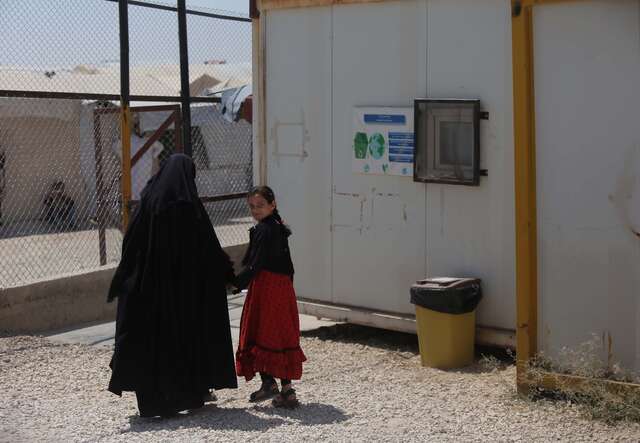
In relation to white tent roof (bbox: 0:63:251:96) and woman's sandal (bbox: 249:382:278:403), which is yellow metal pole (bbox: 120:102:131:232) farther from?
white tent roof (bbox: 0:63:251:96)

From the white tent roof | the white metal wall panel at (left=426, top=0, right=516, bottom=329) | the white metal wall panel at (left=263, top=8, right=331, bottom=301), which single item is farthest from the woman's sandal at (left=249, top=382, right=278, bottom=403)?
the white tent roof

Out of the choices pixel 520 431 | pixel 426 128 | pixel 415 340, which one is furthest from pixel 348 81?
pixel 520 431

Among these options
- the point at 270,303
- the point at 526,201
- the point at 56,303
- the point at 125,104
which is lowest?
the point at 56,303

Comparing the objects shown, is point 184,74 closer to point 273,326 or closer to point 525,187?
point 273,326

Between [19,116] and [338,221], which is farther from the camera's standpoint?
[19,116]

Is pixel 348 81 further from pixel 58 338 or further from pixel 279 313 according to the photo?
pixel 58 338

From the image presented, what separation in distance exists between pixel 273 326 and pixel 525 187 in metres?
→ 1.69

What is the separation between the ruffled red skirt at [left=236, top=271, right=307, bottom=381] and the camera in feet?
20.3

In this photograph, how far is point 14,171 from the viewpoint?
16.1 m

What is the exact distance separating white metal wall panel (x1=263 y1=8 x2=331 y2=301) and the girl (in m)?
2.06

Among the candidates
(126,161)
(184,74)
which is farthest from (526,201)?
(184,74)

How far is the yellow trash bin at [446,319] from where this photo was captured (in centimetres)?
712

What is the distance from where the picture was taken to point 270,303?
20.2 ft

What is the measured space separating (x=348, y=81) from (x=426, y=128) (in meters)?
0.78
